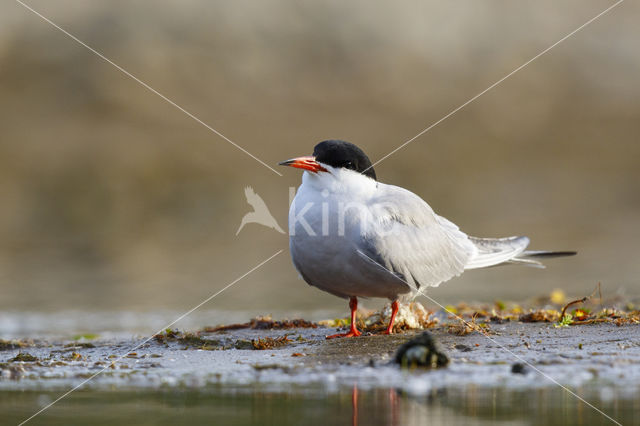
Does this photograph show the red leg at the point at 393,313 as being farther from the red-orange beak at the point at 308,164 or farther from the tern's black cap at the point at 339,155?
the red-orange beak at the point at 308,164

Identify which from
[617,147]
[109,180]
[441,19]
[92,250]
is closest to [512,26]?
[441,19]

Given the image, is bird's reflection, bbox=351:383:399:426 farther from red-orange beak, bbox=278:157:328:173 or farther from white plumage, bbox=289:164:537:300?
red-orange beak, bbox=278:157:328:173

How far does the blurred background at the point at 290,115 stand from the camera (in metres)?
19.4

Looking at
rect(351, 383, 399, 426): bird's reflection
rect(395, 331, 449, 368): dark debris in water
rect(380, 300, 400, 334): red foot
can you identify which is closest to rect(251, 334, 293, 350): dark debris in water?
rect(380, 300, 400, 334): red foot

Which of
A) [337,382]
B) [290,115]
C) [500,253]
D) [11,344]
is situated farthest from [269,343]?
[290,115]

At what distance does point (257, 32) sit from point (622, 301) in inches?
784

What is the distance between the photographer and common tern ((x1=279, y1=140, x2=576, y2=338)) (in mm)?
5727

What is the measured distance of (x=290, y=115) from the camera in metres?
23.8

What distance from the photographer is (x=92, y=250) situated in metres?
15.4

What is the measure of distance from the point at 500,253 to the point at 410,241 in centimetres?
126

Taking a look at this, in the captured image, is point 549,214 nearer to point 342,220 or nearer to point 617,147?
point 617,147

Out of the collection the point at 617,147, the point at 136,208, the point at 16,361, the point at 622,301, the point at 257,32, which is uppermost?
the point at 257,32

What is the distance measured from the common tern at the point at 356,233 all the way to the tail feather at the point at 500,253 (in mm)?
656

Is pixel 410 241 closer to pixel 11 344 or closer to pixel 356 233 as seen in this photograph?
pixel 356 233
